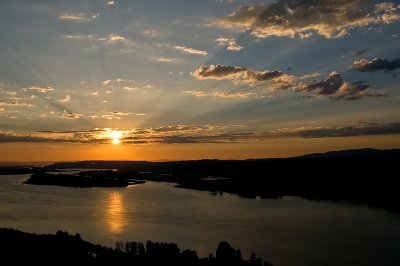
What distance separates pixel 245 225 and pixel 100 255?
15.9 m

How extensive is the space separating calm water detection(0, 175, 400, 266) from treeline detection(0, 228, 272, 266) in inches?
127

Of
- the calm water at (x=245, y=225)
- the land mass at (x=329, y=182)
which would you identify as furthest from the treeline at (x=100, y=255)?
the land mass at (x=329, y=182)

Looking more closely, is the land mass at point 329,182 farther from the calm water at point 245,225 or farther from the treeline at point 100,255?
the treeline at point 100,255

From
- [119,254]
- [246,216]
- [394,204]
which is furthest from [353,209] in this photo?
[119,254]

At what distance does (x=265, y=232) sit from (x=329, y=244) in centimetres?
558

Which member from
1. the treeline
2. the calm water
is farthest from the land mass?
the treeline

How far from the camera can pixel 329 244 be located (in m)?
28.1

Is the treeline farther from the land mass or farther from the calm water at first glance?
the land mass

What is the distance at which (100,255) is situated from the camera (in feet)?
75.8

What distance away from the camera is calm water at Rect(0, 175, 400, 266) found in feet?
86.3

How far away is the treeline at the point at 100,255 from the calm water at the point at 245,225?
10.6ft

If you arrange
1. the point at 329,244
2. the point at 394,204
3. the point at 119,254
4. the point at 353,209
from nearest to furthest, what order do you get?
the point at 119,254
the point at 329,244
the point at 353,209
the point at 394,204

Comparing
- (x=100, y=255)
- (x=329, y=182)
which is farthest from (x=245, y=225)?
(x=329, y=182)

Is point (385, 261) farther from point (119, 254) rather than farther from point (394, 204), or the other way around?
point (394, 204)
